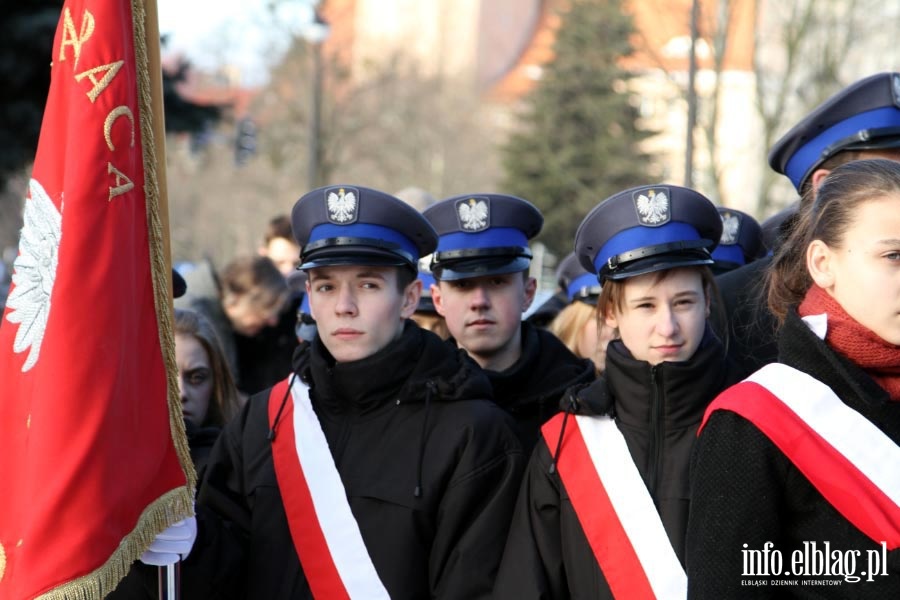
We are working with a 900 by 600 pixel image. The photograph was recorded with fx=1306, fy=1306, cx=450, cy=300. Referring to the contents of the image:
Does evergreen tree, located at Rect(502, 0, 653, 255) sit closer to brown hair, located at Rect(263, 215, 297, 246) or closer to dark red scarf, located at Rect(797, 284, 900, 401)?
brown hair, located at Rect(263, 215, 297, 246)

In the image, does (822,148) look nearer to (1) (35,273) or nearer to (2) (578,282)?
(2) (578,282)

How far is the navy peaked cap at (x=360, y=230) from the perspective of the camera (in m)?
4.29

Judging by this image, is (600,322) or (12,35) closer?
(600,322)

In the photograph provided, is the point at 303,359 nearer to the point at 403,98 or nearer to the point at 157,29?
the point at 157,29

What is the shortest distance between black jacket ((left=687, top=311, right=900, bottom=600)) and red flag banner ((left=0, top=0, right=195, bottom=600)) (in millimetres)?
1604

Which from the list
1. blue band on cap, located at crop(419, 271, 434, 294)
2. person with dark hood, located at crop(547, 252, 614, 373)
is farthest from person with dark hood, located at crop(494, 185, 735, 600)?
blue band on cap, located at crop(419, 271, 434, 294)

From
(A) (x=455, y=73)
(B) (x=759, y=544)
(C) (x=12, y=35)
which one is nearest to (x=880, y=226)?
(B) (x=759, y=544)

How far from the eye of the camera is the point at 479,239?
535cm

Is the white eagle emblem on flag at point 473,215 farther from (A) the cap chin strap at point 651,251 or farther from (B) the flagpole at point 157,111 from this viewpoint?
(B) the flagpole at point 157,111

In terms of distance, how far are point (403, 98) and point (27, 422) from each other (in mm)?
41076

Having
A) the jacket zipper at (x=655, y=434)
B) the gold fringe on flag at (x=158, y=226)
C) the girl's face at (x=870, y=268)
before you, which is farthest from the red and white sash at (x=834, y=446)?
the gold fringe on flag at (x=158, y=226)

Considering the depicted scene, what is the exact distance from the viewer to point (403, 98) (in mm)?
44156

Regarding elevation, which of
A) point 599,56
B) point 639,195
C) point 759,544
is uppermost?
point 599,56

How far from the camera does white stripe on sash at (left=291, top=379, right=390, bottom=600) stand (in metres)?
4.02
